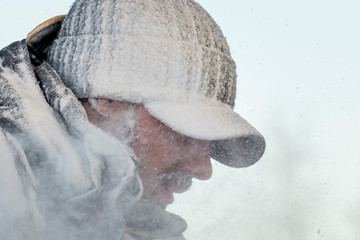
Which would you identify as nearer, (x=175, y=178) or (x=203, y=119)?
(x=203, y=119)

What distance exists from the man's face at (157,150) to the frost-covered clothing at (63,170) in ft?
0.52

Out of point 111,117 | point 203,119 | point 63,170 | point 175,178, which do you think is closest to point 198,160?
point 175,178

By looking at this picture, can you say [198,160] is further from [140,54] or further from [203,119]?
[140,54]

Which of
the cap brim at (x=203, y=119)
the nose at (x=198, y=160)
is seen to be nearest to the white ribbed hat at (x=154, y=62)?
the cap brim at (x=203, y=119)

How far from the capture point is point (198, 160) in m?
1.69

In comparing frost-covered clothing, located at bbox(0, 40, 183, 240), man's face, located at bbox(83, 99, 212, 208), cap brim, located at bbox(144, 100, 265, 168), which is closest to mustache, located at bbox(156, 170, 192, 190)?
man's face, located at bbox(83, 99, 212, 208)

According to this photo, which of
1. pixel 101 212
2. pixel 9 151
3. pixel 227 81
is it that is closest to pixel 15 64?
pixel 9 151

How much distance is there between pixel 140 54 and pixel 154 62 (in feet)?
0.13

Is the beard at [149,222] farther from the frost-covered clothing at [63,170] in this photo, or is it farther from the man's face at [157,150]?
the frost-covered clothing at [63,170]

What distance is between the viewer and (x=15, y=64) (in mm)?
1483

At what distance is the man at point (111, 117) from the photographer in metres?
1.28

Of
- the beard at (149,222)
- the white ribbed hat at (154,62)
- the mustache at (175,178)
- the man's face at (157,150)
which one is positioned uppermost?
the white ribbed hat at (154,62)

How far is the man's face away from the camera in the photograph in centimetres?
154

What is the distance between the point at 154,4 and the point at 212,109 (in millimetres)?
329
